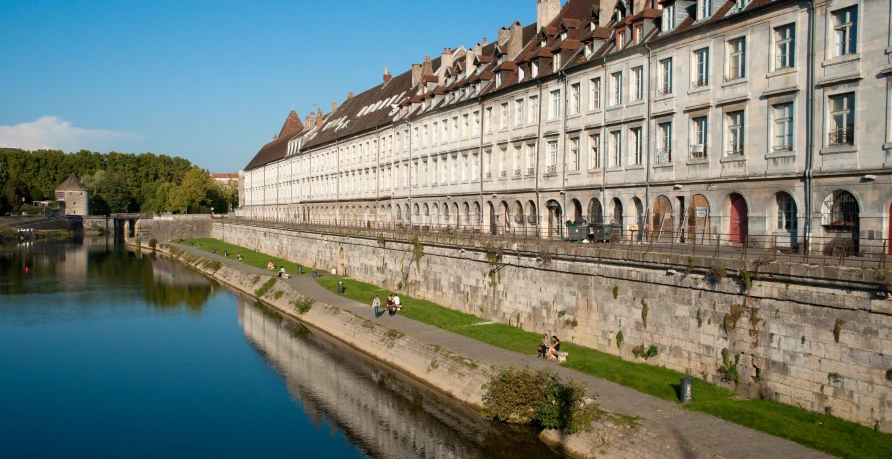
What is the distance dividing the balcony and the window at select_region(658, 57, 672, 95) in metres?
7.37

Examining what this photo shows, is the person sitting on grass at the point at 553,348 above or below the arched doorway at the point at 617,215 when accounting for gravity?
below

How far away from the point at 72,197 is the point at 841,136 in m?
151

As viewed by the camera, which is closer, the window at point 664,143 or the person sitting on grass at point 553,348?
the person sitting on grass at point 553,348

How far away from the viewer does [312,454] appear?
2056cm

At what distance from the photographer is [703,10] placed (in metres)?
27.5

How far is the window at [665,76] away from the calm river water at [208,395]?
1503cm

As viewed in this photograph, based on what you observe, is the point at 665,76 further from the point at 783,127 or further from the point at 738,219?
the point at 738,219

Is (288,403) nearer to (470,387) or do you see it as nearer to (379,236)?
(470,387)

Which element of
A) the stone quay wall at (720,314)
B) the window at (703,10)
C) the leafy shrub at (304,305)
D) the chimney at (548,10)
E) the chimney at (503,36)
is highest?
the chimney at (548,10)

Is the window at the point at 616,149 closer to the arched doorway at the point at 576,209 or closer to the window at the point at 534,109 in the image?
the arched doorway at the point at 576,209

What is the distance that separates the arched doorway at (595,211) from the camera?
3306cm

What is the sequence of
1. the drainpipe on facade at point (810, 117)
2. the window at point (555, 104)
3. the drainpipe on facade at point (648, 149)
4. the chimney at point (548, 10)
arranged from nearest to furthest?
the drainpipe on facade at point (810, 117) → the drainpipe on facade at point (648, 149) → the window at point (555, 104) → the chimney at point (548, 10)

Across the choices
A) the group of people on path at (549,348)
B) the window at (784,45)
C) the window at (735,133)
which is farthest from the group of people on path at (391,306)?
the window at (784,45)

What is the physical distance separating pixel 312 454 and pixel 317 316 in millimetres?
17971
